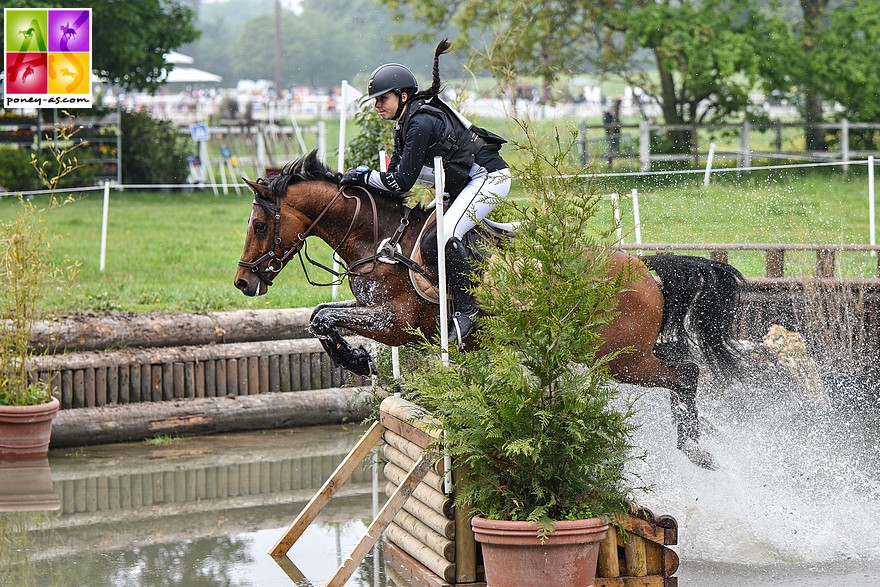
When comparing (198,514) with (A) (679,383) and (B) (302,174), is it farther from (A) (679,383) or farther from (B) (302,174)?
(A) (679,383)

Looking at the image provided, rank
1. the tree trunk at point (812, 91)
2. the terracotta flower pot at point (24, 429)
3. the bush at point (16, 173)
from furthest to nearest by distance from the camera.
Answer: the tree trunk at point (812, 91) < the bush at point (16, 173) < the terracotta flower pot at point (24, 429)

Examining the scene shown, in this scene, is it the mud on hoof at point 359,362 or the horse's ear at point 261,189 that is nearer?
the horse's ear at point 261,189

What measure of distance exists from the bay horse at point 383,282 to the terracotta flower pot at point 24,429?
7.61 feet

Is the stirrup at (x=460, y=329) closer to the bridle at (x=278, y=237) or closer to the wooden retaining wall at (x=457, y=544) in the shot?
the wooden retaining wall at (x=457, y=544)

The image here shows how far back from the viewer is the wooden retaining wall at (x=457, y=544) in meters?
4.50

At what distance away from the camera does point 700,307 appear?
20.2 ft

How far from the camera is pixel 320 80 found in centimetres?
9088

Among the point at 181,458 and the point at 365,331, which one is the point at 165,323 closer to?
the point at 181,458

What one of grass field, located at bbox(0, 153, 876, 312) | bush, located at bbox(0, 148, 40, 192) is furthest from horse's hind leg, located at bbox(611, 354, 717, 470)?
bush, located at bbox(0, 148, 40, 192)

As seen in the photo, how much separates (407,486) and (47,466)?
344cm

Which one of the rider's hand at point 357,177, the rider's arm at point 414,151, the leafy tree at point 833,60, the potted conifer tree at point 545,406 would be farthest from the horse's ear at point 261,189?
the leafy tree at point 833,60

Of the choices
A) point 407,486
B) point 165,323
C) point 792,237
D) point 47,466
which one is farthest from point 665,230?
point 407,486
